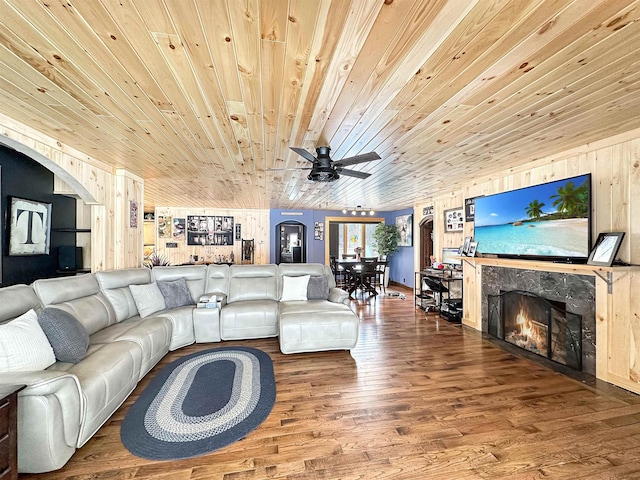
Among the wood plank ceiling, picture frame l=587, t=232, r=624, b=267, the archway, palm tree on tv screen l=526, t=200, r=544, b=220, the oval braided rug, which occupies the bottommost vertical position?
the oval braided rug

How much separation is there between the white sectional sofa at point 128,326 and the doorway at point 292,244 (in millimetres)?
4489

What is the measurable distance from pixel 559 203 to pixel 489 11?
259 cm

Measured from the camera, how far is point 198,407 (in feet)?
7.11

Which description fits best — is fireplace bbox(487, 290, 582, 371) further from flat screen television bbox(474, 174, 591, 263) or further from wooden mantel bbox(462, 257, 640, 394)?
flat screen television bbox(474, 174, 591, 263)

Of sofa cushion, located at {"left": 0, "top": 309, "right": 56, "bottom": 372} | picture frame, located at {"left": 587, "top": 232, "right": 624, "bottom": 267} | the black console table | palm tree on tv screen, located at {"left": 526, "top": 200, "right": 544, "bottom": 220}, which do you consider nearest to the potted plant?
the black console table

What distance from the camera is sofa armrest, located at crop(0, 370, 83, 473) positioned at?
56.8 inches

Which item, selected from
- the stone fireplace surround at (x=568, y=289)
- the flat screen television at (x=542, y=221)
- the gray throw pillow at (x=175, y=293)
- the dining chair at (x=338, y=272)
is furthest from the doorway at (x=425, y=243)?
the gray throw pillow at (x=175, y=293)

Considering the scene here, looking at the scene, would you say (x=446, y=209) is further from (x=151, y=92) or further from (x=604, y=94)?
(x=151, y=92)

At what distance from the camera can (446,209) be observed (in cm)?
551

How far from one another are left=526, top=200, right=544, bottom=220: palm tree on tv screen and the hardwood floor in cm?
169

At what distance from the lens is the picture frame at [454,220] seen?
504 centimetres

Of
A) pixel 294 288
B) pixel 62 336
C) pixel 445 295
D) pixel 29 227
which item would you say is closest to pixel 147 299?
pixel 62 336

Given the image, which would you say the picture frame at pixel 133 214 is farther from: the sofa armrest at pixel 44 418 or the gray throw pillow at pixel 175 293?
the sofa armrest at pixel 44 418

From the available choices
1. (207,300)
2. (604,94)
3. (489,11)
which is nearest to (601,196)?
(604,94)
